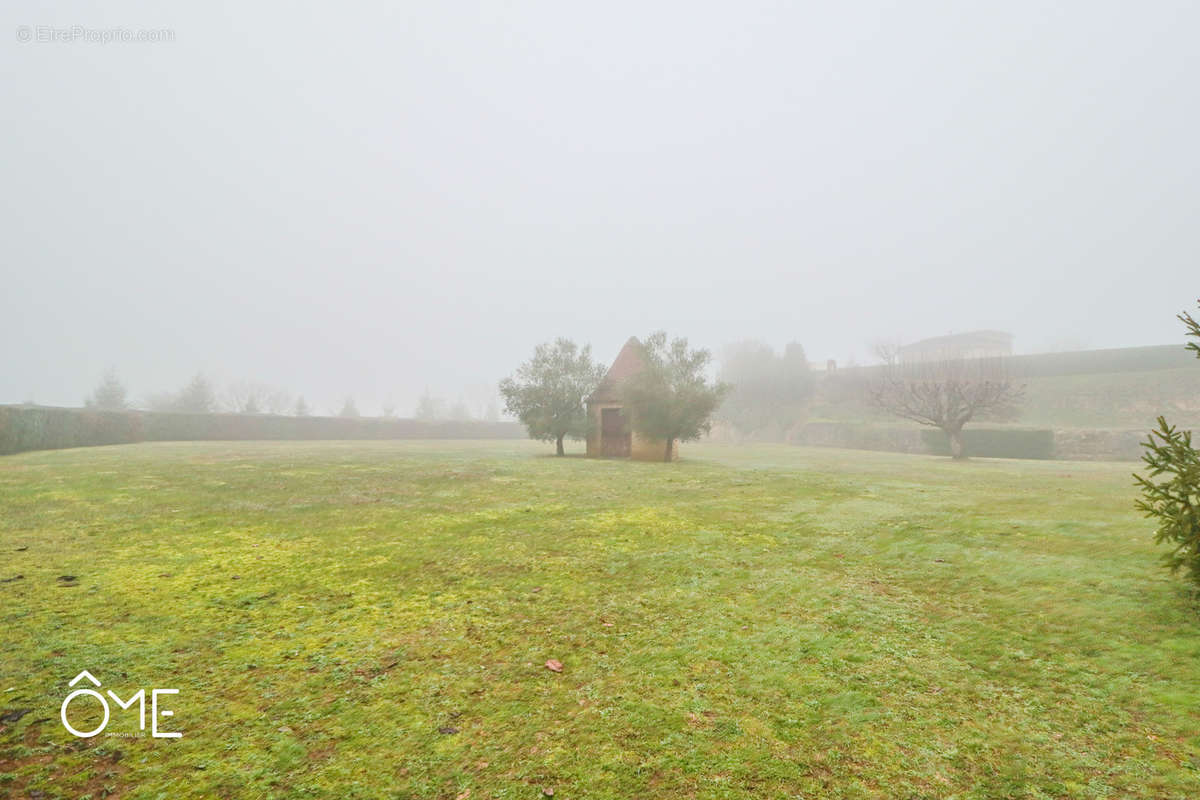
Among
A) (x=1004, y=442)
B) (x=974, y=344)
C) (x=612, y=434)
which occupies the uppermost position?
(x=974, y=344)

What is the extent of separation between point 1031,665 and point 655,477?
1367 cm

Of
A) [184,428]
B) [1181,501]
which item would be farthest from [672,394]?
[184,428]

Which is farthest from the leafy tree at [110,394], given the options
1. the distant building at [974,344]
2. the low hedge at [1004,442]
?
the distant building at [974,344]

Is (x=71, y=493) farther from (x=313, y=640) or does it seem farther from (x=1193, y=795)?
(x=1193, y=795)

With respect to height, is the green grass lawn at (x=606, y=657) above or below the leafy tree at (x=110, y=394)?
below

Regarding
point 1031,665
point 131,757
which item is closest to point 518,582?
point 131,757

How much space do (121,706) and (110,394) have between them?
230ft

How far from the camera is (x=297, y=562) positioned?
7.45 m

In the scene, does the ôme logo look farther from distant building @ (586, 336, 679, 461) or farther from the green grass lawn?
distant building @ (586, 336, 679, 461)

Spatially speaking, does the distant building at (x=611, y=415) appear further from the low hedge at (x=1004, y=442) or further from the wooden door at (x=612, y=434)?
the low hedge at (x=1004, y=442)

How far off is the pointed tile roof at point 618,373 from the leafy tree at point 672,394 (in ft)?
5.94

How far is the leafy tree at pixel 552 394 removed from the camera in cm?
2830

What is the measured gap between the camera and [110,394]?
5447 centimetres

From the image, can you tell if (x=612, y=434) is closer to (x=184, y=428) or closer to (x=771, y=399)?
(x=771, y=399)
